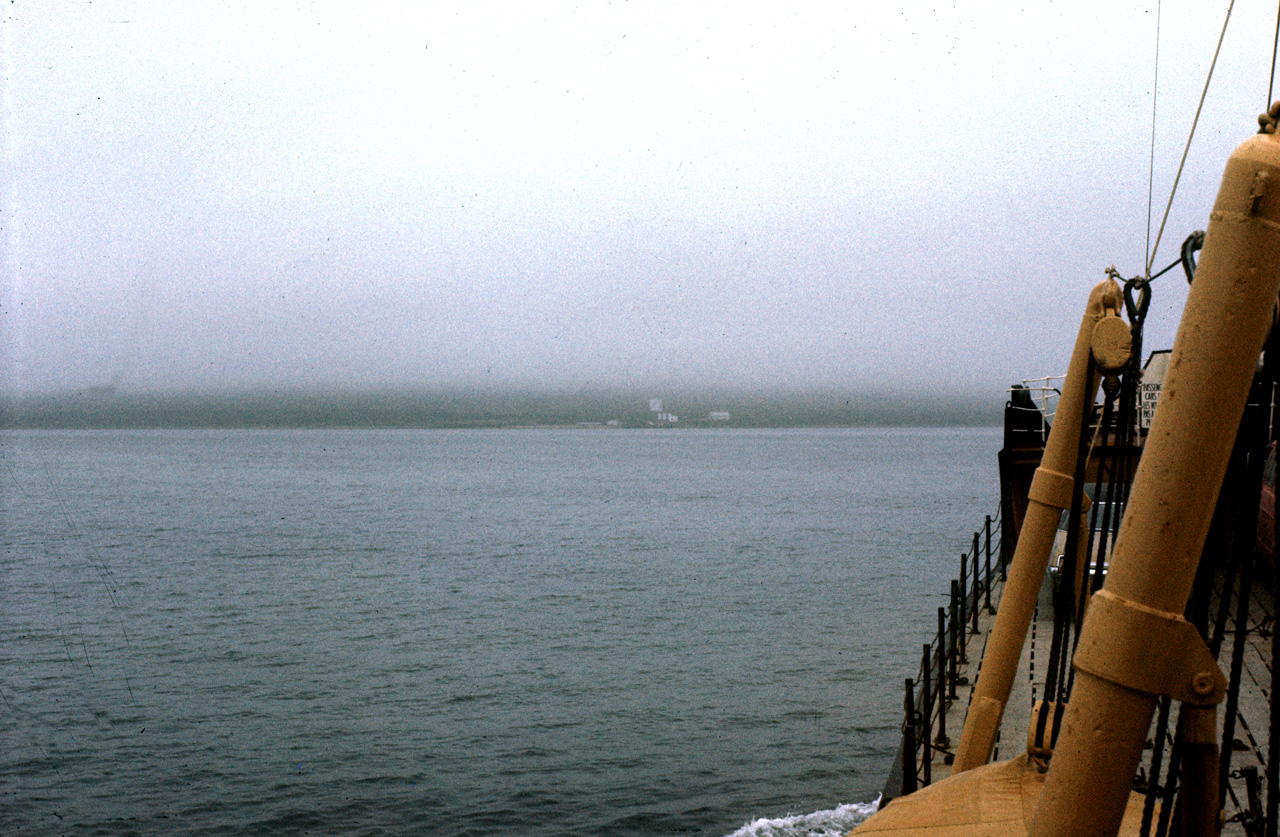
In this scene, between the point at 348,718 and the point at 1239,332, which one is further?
the point at 348,718

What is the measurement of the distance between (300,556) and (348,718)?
1357 inches

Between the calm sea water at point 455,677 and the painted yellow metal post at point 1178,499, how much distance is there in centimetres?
1351

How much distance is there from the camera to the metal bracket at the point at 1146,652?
9.86 feet

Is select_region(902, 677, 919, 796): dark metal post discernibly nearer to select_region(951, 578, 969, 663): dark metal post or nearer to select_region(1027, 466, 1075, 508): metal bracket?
select_region(1027, 466, 1075, 508): metal bracket

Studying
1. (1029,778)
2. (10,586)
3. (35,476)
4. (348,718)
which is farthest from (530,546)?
(35,476)

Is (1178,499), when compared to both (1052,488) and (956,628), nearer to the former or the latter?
(1052,488)

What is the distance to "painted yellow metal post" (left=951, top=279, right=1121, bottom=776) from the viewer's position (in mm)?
6875

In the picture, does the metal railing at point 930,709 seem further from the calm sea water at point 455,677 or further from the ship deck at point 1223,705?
the calm sea water at point 455,677

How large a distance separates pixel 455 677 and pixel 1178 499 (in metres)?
25.6

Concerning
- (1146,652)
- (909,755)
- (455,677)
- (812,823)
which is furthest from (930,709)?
(455,677)

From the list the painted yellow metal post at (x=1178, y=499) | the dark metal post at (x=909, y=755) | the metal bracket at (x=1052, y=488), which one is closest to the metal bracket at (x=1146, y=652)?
the painted yellow metal post at (x=1178, y=499)

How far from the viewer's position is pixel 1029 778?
581 centimetres

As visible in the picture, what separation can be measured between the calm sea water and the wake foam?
7 centimetres

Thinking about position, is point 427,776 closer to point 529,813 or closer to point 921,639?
point 529,813
